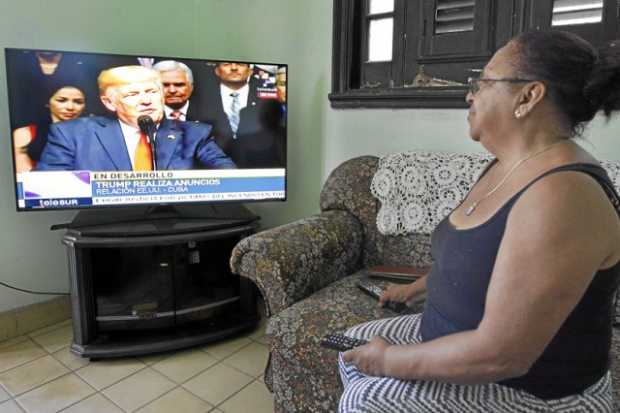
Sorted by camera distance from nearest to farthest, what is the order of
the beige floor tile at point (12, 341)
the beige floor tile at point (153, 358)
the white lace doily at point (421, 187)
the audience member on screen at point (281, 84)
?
the white lace doily at point (421, 187)
the beige floor tile at point (153, 358)
the beige floor tile at point (12, 341)
the audience member on screen at point (281, 84)

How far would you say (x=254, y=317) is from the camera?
2096mm

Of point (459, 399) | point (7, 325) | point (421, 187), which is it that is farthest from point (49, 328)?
point (459, 399)

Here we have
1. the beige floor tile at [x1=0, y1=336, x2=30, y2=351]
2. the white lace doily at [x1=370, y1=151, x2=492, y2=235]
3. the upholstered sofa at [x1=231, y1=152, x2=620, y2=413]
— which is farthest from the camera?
the beige floor tile at [x1=0, y1=336, x2=30, y2=351]

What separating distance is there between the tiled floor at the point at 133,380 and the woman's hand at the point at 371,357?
812 millimetres

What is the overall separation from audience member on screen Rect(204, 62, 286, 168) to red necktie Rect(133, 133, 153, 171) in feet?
0.92

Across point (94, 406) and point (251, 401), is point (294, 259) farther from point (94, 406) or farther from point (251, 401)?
point (94, 406)

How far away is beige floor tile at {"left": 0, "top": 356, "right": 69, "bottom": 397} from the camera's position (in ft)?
5.35

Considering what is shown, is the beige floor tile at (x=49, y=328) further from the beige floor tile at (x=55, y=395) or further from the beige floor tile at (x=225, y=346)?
the beige floor tile at (x=225, y=346)

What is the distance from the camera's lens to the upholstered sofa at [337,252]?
4.10 feet

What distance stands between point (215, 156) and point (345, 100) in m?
0.70

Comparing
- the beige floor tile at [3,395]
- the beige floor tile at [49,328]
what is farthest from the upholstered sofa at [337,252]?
the beige floor tile at [49,328]

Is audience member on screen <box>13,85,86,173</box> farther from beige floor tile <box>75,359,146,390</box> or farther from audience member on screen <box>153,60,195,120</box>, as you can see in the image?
beige floor tile <box>75,359,146,390</box>

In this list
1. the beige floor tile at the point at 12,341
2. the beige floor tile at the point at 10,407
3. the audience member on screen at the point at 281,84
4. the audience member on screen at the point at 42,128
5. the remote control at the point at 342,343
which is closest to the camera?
the remote control at the point at 342,343

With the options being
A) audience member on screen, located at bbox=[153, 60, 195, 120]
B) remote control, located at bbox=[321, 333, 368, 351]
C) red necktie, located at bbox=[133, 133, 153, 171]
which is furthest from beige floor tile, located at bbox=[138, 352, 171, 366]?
remote control, located at bbox=[321, 333, 368, 351]
